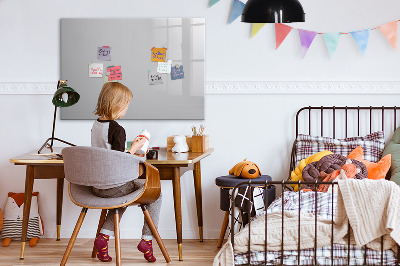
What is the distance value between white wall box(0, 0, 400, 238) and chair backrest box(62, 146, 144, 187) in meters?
1.13

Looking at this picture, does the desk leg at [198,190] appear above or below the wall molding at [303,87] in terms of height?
below

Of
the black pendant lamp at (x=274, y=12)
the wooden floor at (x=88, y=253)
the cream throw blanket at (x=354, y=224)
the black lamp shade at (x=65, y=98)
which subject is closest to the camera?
the cream throw blanket at (x=354, y=224)

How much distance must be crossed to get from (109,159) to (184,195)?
1.28 metres

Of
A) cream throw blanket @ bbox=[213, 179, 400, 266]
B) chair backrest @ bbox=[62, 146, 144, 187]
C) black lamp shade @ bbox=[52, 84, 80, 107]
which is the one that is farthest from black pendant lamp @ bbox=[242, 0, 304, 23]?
black lamp shade @ bbox=[52, 84, 80, 107]

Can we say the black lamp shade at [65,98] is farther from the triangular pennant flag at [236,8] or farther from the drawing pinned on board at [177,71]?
the triangular pennant flag at [236,8]

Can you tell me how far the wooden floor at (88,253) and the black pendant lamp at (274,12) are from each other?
153cm

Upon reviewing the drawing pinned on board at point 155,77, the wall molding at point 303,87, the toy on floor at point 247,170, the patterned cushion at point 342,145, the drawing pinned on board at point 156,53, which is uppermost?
the drawing pinned on board at point 156,53

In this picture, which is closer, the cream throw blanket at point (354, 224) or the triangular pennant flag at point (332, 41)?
the cream throw blanket at point (354, 224)

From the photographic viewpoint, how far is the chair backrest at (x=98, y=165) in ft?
10.8

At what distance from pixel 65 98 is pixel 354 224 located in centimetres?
223

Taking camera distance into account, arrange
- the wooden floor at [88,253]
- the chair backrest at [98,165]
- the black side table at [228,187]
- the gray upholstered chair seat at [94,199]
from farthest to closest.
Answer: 1. the black side table at [228,187]
2. the wooden floor at [88,253]
3. the gray upholstered chair seat at [94,199]
4. the chair backrest at [98,165]

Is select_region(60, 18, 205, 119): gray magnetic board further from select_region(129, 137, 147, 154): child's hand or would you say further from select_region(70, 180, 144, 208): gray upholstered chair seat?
select_region(70, 180, 144, 208): gray upholstered chair seat

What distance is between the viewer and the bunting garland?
4.33m

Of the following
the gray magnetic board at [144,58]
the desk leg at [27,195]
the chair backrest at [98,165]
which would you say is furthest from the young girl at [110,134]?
the gray magnetic board at [144,58]
